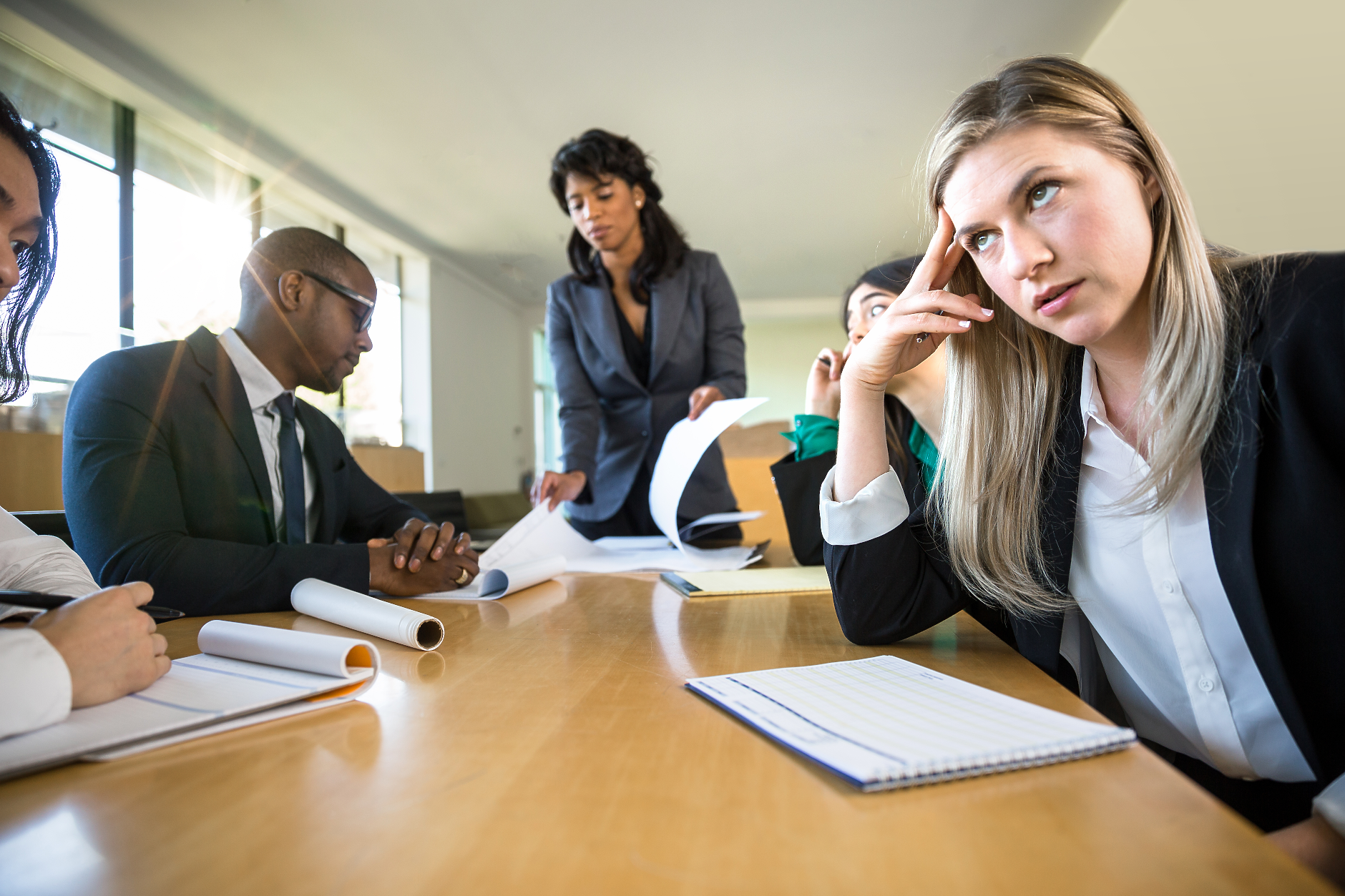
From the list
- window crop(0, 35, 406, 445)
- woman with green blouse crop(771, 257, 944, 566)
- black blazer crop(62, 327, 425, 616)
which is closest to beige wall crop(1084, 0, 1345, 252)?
woman with green blouse crop(771, 257, 944, 566)

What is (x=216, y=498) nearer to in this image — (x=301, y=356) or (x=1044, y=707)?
(x=301, y=356)

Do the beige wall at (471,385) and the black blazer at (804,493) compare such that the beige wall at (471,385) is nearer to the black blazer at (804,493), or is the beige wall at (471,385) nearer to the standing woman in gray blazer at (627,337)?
the standing woman in gray blazer at (627,337)

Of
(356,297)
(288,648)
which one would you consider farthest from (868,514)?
(356,297)

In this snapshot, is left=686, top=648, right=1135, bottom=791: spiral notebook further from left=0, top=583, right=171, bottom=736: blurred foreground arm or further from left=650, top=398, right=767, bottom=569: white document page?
left=650, top=398, right=767, bottom=569: white document page

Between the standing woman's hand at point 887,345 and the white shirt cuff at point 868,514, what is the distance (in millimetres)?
26

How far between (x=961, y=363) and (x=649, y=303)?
1.31 m

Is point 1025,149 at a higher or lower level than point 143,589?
higher

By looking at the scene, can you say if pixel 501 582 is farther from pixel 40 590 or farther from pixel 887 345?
pixel 887 345

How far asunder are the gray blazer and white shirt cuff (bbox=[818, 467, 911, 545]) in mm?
1084

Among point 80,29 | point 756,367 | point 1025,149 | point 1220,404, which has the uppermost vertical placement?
point 80,29

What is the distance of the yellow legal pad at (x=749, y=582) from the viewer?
4.01 ft

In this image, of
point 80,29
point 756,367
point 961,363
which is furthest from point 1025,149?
point 756,367

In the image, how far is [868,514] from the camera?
3.18 feet

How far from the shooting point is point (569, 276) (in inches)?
89.7
